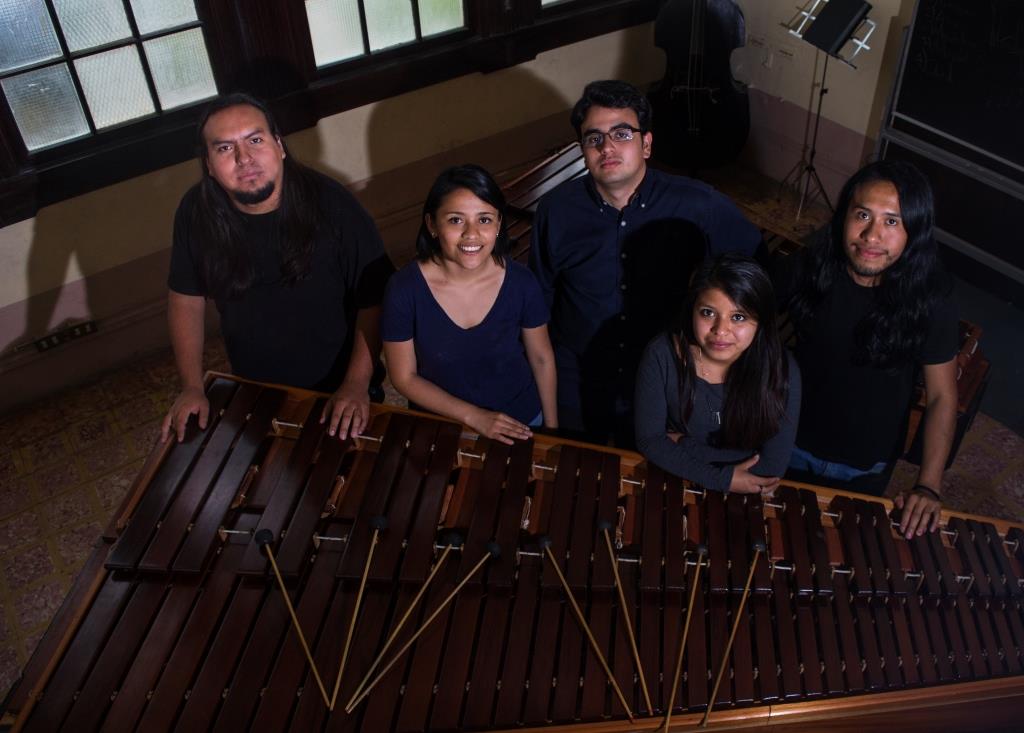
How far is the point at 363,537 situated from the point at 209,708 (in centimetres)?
51

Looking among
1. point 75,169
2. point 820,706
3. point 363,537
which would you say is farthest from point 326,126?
point 820,706

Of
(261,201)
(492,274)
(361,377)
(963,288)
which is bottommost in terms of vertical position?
(963,288)

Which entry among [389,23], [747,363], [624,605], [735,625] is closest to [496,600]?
[624,605]

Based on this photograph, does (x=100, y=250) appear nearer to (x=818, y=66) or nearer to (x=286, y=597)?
(x=286, y=597)

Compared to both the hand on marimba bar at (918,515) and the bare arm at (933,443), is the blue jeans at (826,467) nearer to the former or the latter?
the bare arm at (933,443)

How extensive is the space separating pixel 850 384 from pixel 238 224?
1.79m

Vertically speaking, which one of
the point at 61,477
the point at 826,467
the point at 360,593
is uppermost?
the point at 360,593

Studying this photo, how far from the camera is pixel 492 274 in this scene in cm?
254

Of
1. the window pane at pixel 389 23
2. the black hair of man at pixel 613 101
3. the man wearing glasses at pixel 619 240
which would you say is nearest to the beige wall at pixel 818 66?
the window pane at pixel 389 23

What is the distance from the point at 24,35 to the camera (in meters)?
3.64

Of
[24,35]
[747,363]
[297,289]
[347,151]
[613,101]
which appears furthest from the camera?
[347,151]

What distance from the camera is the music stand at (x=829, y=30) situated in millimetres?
4410

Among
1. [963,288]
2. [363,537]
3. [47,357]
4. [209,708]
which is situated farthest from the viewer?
[963,288]

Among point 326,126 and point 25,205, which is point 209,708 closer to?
point 25,205
